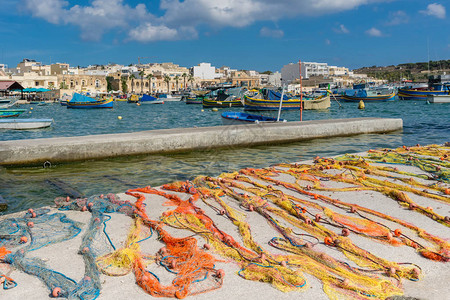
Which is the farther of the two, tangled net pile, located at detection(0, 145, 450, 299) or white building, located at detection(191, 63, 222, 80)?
white building, located at detection(191, 63, 222, 80)

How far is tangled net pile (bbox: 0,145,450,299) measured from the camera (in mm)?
3201

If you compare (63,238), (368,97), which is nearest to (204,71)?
(368,97)

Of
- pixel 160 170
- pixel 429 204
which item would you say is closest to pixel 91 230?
pixel 429 204

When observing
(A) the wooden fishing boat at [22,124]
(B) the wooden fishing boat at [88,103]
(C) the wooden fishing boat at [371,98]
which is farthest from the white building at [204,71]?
(A) the wooden fishing boat at [22,124]

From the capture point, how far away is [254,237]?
4195 millimetres

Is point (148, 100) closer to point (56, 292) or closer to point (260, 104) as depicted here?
point (260, 104)

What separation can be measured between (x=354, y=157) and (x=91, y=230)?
6.71 m

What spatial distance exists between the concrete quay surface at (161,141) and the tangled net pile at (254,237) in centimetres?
497

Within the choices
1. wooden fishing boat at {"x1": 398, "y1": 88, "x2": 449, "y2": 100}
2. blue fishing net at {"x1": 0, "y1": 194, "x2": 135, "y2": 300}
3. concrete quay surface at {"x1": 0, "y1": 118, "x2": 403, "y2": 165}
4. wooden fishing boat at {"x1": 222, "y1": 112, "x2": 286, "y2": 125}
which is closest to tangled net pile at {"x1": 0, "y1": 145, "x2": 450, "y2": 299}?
blue fishing net at {"x1": 0, "y1": 194, "x2": 135, "y2": 300}

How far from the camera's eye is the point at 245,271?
3.36m

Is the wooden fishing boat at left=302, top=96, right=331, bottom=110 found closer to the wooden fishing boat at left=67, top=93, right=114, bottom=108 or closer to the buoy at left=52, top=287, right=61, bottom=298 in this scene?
the wooden fishing boat at left=67, top=93, right=114, bottom=108

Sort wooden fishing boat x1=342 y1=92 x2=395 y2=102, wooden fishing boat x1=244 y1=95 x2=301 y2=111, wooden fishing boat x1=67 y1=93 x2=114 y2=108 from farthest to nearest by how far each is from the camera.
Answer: wooden fishing boat x1=342 y1=92 x2=395 y2=102 < wooden fishing boat x1=67 y1=93 x2=114 y2=108 < wooden fishing boat x1=244 y1=95 x2=301 y2=111

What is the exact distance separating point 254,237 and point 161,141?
7952mm

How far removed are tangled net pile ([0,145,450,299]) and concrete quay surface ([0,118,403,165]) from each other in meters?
4.97
